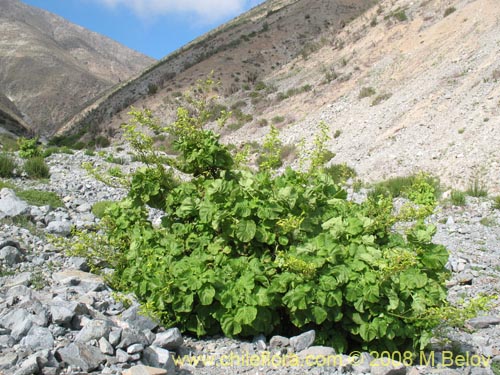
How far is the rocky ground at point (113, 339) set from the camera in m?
3.18

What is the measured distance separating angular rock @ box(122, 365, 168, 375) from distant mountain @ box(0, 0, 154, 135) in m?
55.3

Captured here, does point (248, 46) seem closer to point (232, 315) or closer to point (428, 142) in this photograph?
point (428, 142)

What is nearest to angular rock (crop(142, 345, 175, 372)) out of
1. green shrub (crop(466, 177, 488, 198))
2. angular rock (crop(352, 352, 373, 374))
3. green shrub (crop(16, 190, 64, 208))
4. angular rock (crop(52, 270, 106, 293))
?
angular rock (crop(352, 352, 373, 374))

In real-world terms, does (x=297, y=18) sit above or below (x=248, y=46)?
above

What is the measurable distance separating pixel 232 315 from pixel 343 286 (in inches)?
35.0

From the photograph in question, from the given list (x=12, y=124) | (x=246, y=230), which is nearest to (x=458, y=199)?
(x=246, y=230)

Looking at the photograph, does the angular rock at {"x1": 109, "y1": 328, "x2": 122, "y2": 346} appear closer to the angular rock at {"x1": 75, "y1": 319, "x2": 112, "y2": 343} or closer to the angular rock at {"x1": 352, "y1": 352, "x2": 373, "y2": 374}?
the angular rock at {"x1": 75, "y1": 319, "x2": 112, "y2": 343}

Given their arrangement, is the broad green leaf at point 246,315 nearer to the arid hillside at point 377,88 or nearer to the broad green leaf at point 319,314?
the broad green leaf at point 319,314

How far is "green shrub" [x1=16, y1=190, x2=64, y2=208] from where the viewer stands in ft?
28.2

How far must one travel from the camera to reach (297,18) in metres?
37.3

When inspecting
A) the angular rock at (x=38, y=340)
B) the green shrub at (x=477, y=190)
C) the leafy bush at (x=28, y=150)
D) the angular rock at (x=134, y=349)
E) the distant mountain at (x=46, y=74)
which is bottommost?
the angular rock at (x=134, y=349)

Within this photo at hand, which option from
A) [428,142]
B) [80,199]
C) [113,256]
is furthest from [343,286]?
[428,142]

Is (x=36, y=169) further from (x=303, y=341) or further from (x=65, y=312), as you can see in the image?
(x=303, y=341)

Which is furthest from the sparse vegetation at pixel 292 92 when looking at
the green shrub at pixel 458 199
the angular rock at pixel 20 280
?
the angular rock at pixel 20 280
